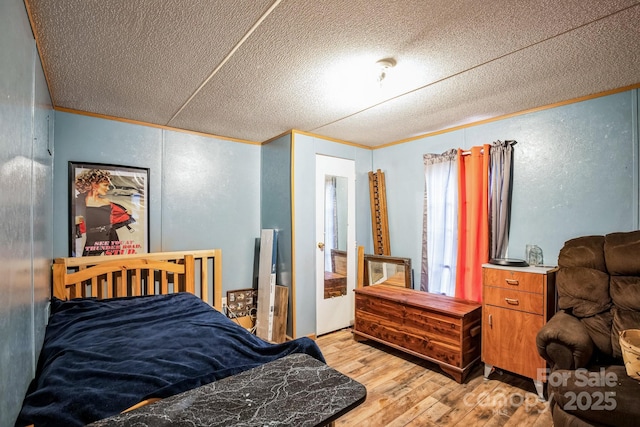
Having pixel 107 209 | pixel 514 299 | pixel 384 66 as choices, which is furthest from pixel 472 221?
pixel 107 209

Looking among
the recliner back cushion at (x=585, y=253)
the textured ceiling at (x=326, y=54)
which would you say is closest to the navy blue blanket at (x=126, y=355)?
the textured ceiling at (x=326, y=54)

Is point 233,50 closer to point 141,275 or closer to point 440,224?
point 141,275

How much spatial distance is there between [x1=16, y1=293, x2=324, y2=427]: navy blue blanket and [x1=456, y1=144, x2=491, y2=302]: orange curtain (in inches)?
80.7

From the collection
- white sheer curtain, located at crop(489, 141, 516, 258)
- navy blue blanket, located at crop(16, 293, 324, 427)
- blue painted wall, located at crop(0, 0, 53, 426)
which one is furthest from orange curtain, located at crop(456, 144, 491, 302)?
blue painted wall, located at crop(0, 0, 53, 426)

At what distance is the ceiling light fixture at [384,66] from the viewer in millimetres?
1823

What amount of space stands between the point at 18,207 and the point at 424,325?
2861 mm

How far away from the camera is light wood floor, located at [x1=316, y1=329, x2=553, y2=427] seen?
196cm

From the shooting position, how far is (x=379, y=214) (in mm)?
3883

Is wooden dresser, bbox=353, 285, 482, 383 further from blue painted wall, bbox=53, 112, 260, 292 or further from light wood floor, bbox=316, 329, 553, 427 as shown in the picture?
blue painted wall, bbox=53, 112, 260, 292

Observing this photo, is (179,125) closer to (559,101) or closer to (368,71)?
(368,71)

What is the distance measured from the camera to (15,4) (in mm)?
1120

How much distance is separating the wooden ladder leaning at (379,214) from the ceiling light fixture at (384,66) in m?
2.00

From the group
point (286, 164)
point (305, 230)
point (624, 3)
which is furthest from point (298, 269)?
point (624, 3)

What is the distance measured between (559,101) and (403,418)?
9.25ft
